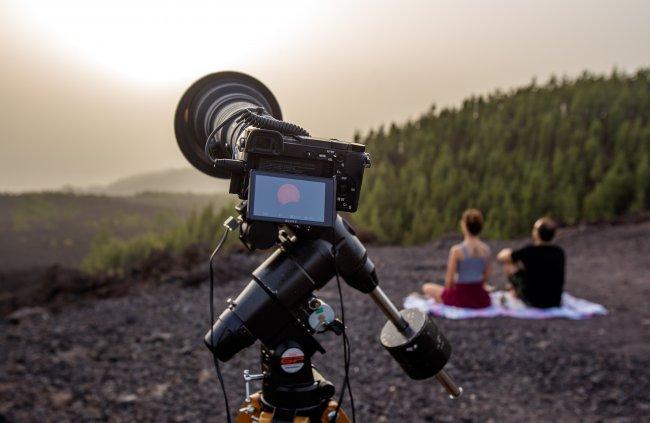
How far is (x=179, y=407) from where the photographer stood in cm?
541

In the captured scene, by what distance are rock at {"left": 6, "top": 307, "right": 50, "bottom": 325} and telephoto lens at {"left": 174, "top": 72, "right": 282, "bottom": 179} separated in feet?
28.7

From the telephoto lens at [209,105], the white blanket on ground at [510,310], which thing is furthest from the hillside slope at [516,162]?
the telephoto lens at [209,105]

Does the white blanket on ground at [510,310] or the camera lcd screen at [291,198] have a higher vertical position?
the camera lcd screen at [291,198]

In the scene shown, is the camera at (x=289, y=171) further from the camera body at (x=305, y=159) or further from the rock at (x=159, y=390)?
the rock at (x=159, y=390)

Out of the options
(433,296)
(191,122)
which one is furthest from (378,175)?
(191,122)

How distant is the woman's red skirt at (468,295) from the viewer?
7.72m

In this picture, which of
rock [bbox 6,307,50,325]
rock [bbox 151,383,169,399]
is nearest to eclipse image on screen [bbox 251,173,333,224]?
rock [bbox 151,383,169,399]

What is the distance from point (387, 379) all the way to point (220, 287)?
234 inches

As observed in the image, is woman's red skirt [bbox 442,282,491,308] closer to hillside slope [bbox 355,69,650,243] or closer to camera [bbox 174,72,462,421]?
camera [bbox 174,72,462,421]

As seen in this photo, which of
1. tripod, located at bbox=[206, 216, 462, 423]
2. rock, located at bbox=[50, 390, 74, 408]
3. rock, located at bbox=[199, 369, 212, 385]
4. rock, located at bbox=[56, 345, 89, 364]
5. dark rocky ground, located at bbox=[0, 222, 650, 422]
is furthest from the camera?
rock, located at bbox=[56, 345, 89, 364]

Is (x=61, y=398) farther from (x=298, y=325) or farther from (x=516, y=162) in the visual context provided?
(x=516, y=162)

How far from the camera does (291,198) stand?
1.69 m

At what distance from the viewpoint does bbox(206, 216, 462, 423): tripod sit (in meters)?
1.75

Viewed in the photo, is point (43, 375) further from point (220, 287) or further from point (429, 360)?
point (429, 360)
